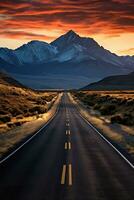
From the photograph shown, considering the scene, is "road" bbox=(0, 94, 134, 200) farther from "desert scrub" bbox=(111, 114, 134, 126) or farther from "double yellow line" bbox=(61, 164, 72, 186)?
"desert scrub" bbox=(111, 114, 134, 126)

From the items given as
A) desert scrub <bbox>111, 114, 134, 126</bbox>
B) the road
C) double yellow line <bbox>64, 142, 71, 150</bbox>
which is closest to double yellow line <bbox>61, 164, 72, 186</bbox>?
the road

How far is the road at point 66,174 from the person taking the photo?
14.2 m

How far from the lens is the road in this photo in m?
14.2

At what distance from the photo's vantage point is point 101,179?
54.5 ft

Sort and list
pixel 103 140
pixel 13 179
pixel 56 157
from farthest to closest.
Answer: pixel 103 140 < pixel 56 157 < pixel 13 179

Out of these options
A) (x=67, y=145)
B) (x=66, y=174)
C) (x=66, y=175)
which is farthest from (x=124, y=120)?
(x=66, y=175)

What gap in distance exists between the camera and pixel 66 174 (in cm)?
1767

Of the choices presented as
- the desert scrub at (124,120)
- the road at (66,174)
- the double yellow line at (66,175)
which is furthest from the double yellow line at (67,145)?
the desert scrub at (124,120)

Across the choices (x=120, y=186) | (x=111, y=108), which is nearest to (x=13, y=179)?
(x=120, y=186)

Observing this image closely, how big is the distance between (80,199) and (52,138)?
65.1ft

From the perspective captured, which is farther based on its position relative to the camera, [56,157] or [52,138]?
[52,138]

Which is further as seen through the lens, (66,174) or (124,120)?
(124,120)

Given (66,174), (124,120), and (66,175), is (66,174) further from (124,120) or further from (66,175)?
(124,120)

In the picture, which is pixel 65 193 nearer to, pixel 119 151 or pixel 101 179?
pixel 101 179
